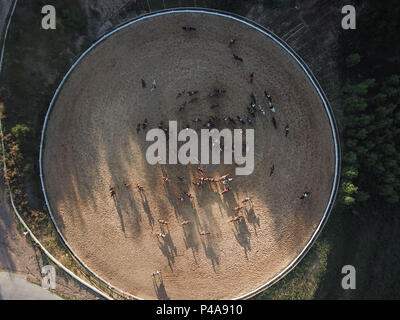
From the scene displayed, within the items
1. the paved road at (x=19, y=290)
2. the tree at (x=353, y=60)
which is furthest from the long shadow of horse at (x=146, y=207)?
the tree at (x=353, y=60)

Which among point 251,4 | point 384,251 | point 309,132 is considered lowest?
point 384,251

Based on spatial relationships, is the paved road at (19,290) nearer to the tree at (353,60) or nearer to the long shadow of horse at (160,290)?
the long shadow of horse at (160,290)

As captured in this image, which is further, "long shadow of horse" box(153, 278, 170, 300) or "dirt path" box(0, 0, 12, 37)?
"long shadow of horse" box(153, 278, 170, 300)

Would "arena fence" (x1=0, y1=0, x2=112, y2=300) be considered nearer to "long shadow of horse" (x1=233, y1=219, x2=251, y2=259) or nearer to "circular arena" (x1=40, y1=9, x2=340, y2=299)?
"circular arena" (x1=40, y1=9, x2=340, y2=299)

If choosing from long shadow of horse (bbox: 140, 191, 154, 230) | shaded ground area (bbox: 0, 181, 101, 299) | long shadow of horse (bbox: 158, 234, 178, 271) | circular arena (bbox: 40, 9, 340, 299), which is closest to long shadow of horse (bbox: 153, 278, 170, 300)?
circular arena (bbox: 40, 9, 340, 299)

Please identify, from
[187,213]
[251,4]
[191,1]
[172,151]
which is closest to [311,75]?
[251,4]

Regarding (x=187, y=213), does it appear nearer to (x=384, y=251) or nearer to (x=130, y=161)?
(x=130, y=161)

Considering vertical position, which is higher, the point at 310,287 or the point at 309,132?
the point at 309,132
